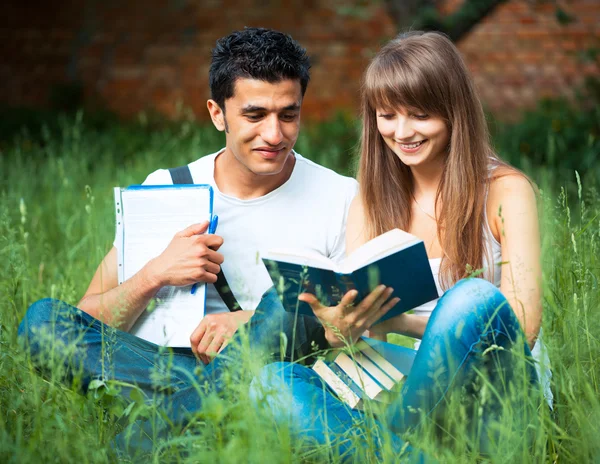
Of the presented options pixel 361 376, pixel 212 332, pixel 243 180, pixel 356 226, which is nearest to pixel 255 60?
pixel 243 180

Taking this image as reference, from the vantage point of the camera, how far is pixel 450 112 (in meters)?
2.46

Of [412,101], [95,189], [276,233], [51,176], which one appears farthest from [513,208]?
[51,176]

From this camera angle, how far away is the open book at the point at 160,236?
2.66 metres

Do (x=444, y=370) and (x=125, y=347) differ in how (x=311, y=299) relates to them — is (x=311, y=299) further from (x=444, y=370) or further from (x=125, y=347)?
(x=125, y=347)

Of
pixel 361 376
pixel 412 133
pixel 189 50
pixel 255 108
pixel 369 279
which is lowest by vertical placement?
pixel 361 376

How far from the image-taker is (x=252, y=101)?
2.68 m

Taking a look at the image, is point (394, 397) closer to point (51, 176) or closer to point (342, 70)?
point (51, 176)

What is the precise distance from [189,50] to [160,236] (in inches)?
280

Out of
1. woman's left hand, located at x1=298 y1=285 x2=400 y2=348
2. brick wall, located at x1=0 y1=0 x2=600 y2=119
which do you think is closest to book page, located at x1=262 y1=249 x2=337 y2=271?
woman's left hand, located at x1=298 y1=285 x2=400 y2=348

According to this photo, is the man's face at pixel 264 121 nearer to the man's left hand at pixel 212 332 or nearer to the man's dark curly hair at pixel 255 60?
the man's dark curly hair at pixel 255 60

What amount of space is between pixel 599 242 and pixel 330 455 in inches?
50.3

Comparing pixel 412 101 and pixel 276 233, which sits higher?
pixel 412 101

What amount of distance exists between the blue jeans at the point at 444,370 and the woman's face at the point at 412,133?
58 cm

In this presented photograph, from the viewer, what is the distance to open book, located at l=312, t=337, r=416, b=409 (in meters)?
2.18
